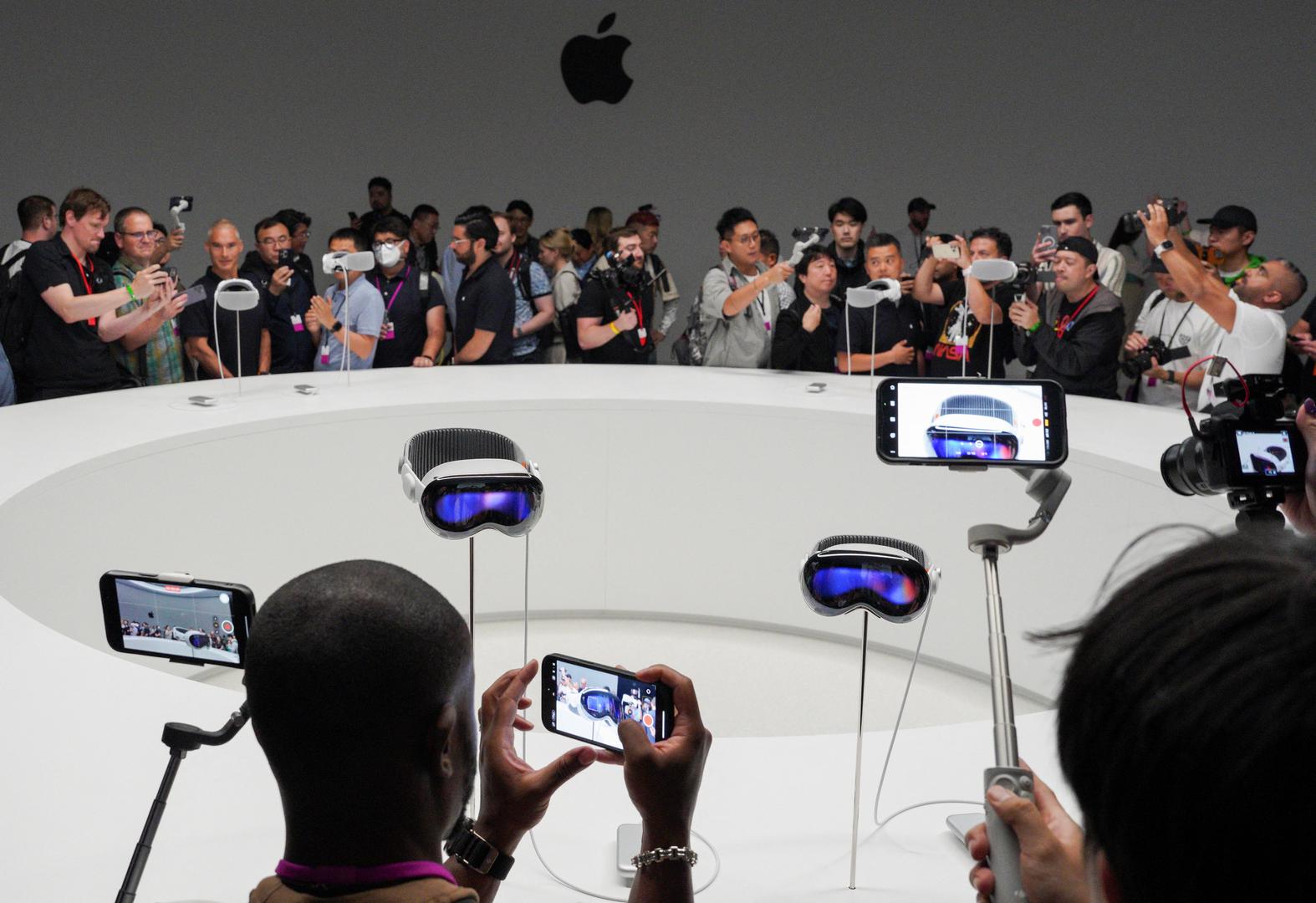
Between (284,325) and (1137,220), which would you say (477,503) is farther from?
(1137,220)

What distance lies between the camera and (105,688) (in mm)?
1729

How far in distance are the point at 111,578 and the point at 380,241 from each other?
3489 mm

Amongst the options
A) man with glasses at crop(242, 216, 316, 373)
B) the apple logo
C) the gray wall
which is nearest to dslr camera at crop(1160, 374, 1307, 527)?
man with glasses at crop(242, 216, 316, 373)

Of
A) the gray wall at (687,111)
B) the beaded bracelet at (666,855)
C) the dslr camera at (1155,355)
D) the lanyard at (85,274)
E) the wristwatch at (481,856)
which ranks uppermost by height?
the gray wall at (687,111)

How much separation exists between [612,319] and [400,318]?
82 cm

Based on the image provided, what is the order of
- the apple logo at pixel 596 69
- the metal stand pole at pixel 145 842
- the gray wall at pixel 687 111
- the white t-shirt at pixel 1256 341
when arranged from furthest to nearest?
1. the apple logo at pixel 596 69
2. the gray wall at pixel 687 111
3. the white t-shirt at pixel 1256 341
4. the metal stand pole at pixel 145 842

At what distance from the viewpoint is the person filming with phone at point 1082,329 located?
151 inches

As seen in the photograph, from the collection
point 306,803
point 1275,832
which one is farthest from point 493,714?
point 1275,832

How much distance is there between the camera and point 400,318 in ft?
15.1

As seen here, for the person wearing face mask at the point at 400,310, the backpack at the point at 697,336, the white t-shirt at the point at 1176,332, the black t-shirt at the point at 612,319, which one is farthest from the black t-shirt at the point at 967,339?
the person wearing face mask at the point at 400,310

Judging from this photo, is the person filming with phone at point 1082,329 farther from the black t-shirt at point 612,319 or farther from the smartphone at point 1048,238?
the black t-shirt at point 612,319

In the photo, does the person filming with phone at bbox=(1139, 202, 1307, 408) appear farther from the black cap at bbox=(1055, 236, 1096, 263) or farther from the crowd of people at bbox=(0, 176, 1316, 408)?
the black cap at bbox=(1055, 236, 1096, 263)

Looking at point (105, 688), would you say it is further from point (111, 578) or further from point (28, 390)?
point (28, 390)

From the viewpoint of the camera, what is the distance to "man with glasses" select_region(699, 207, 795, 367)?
439 cm
